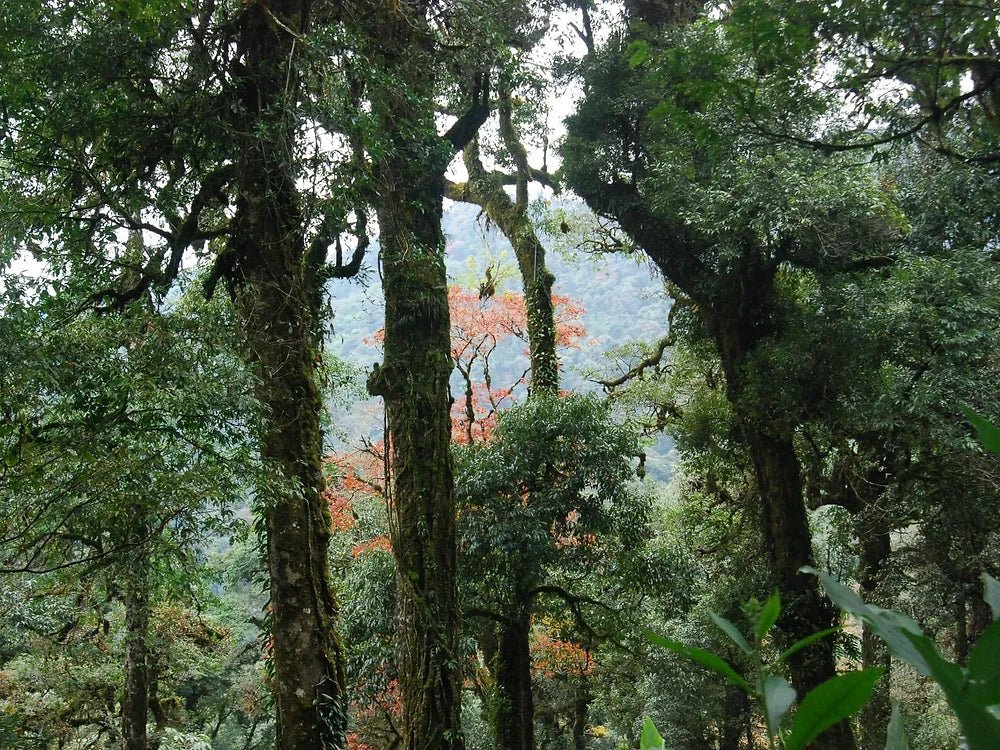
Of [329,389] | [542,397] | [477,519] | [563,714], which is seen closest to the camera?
[329,389]

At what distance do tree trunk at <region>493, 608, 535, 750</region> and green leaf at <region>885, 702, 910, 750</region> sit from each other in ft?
24.8

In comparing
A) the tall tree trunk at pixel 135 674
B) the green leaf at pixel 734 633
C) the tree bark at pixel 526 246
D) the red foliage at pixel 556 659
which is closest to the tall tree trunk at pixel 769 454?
the tree bark at pixel 526 246

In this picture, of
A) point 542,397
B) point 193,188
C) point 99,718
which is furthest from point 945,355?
point 99,718

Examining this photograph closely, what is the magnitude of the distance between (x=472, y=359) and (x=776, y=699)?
11.0 meters

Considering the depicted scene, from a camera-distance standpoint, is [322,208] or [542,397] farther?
[542,397]

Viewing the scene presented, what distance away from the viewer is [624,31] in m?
9.23

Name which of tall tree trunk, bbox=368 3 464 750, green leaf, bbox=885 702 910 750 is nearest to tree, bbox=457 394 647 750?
tall tree trunk, bbox=368 3 464 750

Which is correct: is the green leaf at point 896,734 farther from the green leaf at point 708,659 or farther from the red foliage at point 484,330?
the red foliage at point 484,330

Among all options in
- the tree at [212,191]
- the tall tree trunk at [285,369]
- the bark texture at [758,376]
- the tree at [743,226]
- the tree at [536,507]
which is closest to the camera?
the tree at [212,191]

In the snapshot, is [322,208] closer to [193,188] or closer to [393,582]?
[193,188]

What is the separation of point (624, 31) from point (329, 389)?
564 centimetres

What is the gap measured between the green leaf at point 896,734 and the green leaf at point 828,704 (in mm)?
78

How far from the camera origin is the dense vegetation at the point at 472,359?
3547 mm

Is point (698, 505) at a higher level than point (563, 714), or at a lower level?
higher
